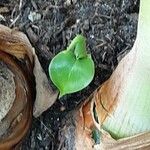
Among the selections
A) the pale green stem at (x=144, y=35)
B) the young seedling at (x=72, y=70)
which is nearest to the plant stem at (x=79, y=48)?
the young seedling at (x=72, y=70)

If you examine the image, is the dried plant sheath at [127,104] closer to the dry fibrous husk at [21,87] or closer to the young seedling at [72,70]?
the young seedling at [72,70]

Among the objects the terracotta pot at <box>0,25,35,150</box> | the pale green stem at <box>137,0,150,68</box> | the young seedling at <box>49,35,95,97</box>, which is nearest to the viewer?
the pale green stem at <box>137,0,150,68</box>

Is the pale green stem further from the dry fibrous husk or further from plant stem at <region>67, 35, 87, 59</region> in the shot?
the dry fibrous husk

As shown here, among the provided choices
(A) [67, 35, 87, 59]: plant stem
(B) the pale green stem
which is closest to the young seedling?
(A) [67, 35, 87, 59]: plant stem

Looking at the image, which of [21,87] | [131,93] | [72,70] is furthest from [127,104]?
[21,87]

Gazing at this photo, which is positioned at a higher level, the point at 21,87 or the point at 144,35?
the point at 144,35

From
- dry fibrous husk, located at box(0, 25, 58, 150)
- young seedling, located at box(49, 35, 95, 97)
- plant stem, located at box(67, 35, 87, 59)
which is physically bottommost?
dry fibrous husk, located at box(0, 25, 58, 150)

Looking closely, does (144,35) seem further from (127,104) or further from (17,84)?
Result: (17,84)
